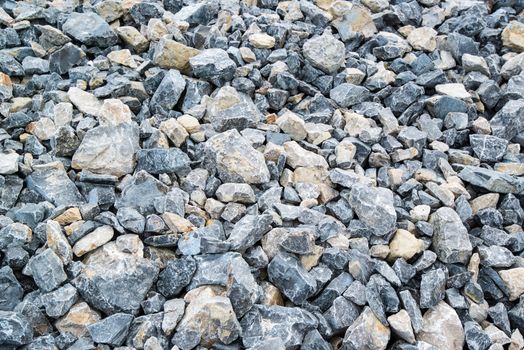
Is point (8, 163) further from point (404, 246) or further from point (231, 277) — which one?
point (404, 246)

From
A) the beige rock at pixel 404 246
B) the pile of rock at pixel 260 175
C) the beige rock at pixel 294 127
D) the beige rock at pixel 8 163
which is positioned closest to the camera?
the pile of rock at pixel 260 175

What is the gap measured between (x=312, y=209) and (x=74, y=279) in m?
1.31

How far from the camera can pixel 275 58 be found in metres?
4.16

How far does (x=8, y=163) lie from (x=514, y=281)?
2.84m

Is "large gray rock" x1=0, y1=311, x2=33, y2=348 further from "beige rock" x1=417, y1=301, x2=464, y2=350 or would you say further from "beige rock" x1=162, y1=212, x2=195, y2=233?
"beige rock" x1=417, y1=301, x2=464, y2=350

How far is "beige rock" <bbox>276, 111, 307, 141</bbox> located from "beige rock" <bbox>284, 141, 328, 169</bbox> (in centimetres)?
15

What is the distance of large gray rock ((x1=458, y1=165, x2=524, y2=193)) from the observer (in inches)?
134

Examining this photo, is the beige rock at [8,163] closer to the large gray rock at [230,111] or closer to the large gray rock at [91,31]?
the large gray rock at [230,111]

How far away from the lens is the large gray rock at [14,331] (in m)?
2.51

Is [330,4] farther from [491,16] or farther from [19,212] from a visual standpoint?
[19,212]

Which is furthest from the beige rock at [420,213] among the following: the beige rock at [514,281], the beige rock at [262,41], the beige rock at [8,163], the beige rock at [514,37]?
the beige rock at [8,163]

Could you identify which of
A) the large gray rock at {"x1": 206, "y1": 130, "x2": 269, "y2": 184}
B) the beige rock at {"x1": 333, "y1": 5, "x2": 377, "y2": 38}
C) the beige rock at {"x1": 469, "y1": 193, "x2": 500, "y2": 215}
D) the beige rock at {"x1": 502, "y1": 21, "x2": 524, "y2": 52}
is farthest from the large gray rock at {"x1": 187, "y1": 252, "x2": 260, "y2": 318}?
the beige rock at {"x1": 502, "y1": 21, "x2": 524, "y2": 52}

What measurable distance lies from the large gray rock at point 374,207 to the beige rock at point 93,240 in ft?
4.39

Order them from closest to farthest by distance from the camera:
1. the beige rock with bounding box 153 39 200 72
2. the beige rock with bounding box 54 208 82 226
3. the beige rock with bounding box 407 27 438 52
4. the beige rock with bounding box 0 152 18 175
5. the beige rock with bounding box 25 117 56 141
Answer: the beige rock with bounding box 54 208 82 226 → the beige rock with bounding box 0 152 18 175 → the beige rock with bounding box 25 117 56 141 → the beige rock with bounding box 153 39 200 72 → the beige rock with bounding box 407 27 438 52
